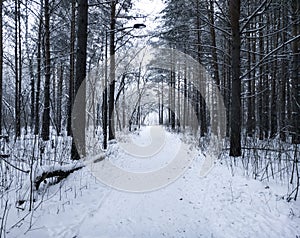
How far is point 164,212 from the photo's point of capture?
3.76 meters

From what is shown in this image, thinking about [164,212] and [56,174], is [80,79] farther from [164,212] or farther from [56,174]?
[164,212]

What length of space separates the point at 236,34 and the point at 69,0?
23.8ft

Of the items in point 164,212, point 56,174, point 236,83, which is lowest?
point 164,212

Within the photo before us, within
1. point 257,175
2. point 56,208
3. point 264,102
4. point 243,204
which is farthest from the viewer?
point 264,102

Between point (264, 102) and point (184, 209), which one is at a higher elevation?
point (264, 102)

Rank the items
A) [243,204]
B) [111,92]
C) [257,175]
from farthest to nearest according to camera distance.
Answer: [111,92], [257,175], [243,204]

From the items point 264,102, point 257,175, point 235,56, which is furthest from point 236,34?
point 264,102

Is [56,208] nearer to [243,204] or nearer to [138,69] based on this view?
[243,204]

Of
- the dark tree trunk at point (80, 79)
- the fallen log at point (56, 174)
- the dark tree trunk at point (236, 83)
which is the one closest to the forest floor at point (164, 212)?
the fallen log at point (56, 174)

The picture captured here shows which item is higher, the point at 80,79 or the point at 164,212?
the point at 80,79

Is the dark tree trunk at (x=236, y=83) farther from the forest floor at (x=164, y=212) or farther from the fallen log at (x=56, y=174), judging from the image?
the fallen log at (x=56, y=174)

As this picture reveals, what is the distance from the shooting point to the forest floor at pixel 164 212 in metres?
2.94

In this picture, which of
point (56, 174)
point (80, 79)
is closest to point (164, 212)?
point (56, 174)

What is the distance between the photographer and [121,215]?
354 centimetres
